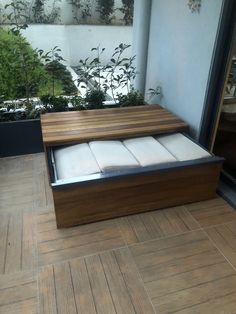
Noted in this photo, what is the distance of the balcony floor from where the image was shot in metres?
1.25

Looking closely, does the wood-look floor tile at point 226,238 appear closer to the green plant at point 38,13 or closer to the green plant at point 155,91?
the green plant at point 155,91

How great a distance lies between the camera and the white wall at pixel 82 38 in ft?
17.6

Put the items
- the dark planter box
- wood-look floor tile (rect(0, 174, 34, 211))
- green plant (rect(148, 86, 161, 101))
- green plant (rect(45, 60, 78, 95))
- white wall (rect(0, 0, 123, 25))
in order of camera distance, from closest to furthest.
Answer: wood-look floor tile (rect(0, 174, 34, 211)), the dark planter box, green plant (rect(45, 60, 78, 95)), green plant (rect(148, 86, 161, 101)), white wall (rect(0, 0, 123, 25))

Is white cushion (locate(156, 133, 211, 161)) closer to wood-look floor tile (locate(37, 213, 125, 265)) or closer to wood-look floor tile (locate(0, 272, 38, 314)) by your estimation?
wood-look floor tile (locate(37, 213, 125, 265))

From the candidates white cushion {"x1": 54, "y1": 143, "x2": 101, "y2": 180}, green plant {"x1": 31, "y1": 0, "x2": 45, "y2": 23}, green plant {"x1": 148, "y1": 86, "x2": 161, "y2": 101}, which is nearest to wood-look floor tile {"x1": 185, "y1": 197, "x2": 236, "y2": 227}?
white cushion {"x1": 54, "y1": 143, "x2": 101, "y2": 180}

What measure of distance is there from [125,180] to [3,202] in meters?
0.98

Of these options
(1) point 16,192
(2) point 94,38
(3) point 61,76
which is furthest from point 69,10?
(1) point 16,192

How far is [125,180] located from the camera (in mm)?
1629

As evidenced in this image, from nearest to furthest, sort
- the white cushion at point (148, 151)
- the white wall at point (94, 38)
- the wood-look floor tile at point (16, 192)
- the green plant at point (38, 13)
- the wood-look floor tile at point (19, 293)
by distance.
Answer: the wood-look floor tile at point (19, 293) < the white cushion at point (148, 151) < the wood-look floor tile at point (16, 192) < the green plant at point (38, 13) < the white wall at point (94, 38)

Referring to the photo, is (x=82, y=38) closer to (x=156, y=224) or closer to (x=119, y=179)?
(x=119, y=179)

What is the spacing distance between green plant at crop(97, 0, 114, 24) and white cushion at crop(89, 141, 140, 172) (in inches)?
185

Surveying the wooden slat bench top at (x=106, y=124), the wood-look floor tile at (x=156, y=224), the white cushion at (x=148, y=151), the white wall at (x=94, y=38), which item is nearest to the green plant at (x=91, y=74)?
the wooden slat bench top at (x=106, y=124)

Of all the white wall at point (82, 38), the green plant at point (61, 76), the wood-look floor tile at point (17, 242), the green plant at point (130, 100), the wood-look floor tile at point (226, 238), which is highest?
the white wall at point (82, 38)

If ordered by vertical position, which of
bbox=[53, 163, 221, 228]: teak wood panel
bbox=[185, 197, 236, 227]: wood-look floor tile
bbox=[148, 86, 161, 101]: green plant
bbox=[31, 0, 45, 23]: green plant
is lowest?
bbox=[185, 197, 236, 227]: wood-look floor tile
